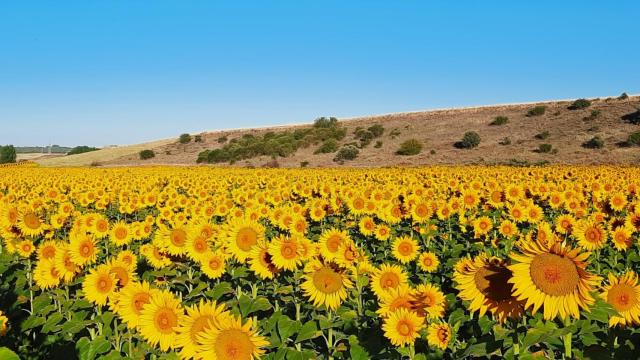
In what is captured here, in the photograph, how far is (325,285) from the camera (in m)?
4.57

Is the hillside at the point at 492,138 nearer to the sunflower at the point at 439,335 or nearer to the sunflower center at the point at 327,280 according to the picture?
the sunflower at the point at 439,335

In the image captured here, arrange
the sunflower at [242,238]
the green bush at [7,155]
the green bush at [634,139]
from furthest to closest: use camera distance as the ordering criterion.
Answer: the green bush at [7,155] < the green bush at [634,139] < the sunflower at [242,238]

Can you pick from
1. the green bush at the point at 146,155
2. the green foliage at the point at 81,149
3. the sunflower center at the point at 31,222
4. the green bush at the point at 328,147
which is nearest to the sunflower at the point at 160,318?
the sunflower center at the point at 31,222

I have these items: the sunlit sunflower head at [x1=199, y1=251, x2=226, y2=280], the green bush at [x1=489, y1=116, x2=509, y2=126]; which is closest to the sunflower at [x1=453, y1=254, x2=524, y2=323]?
the sunlit sunflower head at [x1=199, y1=251, x2=226, y2=280]

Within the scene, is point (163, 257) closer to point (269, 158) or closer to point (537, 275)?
point (537, 275)

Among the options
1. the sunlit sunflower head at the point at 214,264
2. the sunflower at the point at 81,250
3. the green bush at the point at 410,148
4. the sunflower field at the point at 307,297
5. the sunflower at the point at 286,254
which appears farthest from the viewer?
the green bush at the point at 410,148

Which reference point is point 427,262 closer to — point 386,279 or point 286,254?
point 386,279

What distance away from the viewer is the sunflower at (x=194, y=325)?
10.4ft

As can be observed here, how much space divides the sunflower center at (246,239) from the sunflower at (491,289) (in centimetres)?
333

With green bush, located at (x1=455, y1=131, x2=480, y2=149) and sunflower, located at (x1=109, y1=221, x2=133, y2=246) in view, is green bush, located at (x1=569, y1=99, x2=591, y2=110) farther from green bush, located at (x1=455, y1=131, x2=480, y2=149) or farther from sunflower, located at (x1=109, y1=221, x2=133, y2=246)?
sunflower, located at (x1=109, y1=221, x2=133, y2=246)

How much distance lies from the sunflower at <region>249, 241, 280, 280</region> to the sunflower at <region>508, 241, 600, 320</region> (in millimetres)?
3226

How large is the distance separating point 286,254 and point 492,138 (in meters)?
69.4

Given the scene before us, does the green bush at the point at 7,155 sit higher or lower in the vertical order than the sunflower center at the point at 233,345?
higher

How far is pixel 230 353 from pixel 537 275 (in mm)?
1950
